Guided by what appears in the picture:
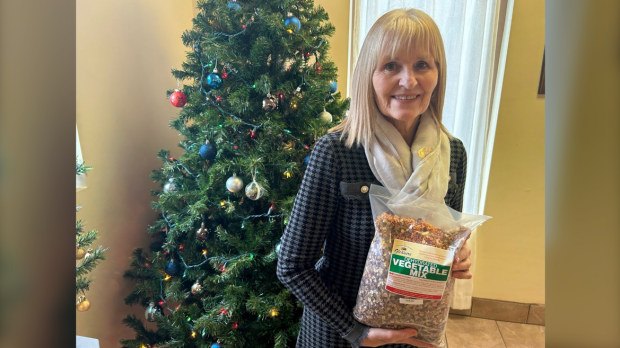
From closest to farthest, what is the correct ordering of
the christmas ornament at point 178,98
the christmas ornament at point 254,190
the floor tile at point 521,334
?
the christmas ornament at point 254,190
the christmas ornament at point 178,98
the floor tile at point 521,334

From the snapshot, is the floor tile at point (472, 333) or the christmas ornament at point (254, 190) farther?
the floor tile at point (472, 333)

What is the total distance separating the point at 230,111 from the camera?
4.49ft

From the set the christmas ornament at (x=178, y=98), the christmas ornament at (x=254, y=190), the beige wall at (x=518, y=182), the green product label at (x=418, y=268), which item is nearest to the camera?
the green product label at (x=418, y=268)

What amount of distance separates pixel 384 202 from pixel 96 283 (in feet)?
4.57

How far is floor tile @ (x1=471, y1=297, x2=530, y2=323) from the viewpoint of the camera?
2350 millimetres

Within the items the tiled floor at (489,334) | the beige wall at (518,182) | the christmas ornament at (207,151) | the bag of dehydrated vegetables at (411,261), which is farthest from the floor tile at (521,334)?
the christmas ornament at (207,151)

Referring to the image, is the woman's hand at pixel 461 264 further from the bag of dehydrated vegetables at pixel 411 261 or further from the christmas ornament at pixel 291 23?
the christmas ornament at pixel 291 23

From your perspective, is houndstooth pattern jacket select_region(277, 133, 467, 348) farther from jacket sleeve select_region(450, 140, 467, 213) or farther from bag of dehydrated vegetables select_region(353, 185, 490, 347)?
jacket sleeve select_region(450, 140, 467, 213)

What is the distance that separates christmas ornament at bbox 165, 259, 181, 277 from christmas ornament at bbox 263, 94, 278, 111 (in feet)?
2.48

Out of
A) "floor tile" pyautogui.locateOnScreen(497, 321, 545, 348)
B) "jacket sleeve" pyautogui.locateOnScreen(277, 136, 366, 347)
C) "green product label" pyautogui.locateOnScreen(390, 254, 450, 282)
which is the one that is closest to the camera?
"green product label" pyautogui.locateOnScreen(390, 254, 450, 282)

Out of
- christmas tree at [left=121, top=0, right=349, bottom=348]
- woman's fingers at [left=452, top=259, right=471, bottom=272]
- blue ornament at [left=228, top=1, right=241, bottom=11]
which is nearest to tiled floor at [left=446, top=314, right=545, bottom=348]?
christmas tree at [left=121, top=0, right=349, bottom=348]

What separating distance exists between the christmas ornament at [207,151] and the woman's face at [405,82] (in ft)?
2.45

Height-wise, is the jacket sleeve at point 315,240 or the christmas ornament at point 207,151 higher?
the christmas ornament at point 207,151

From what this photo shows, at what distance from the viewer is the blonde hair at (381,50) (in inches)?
30.8
